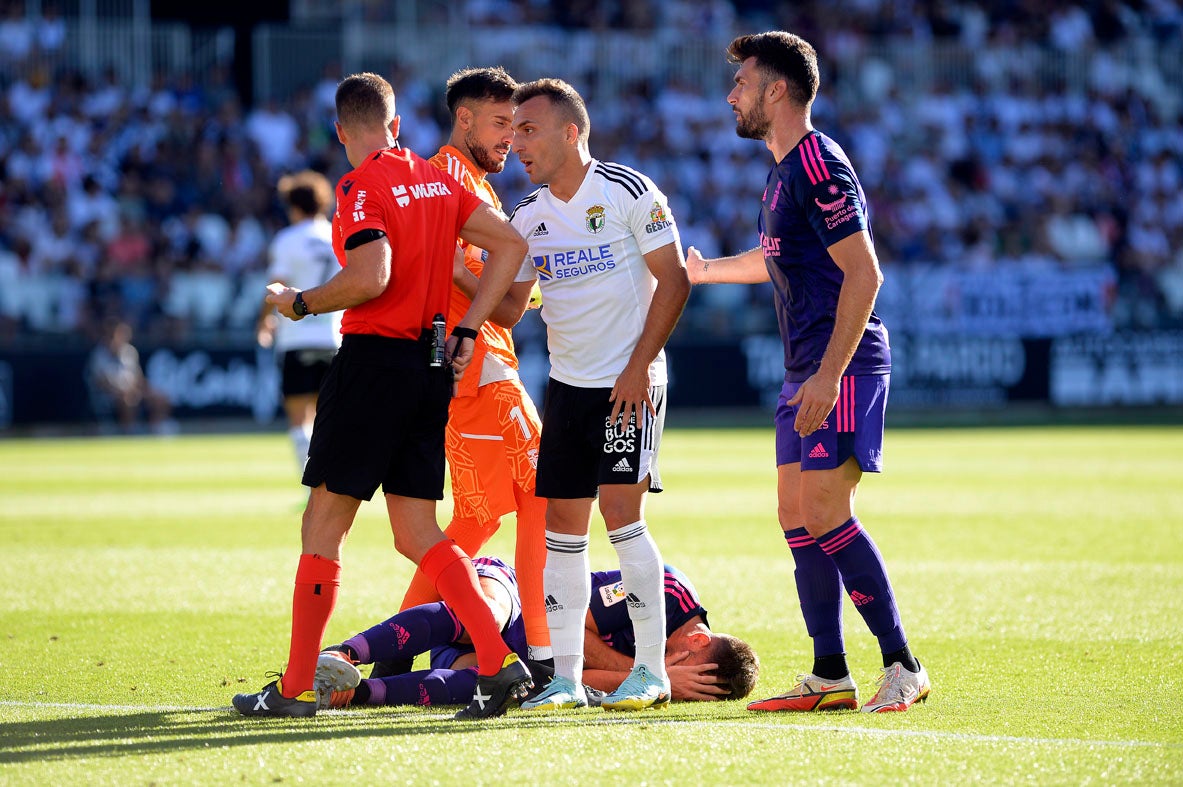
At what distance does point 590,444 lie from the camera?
571 centimetres

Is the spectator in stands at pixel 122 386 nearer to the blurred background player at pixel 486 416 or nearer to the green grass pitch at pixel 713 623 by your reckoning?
the green grass pitch at pixel 713 623

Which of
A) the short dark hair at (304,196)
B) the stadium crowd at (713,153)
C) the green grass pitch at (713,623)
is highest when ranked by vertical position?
the stadium crowd at (713,153)

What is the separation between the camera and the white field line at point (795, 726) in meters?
4.70

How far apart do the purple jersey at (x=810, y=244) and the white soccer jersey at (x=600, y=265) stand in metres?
0.41

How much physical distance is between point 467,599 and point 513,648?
83 centimetres

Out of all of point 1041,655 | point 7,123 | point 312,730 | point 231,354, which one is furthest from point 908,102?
point 312,730

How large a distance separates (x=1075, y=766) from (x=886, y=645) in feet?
3.71

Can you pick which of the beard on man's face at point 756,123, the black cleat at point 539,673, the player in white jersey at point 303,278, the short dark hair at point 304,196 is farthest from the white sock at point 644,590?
the short dark hair at point 304,196

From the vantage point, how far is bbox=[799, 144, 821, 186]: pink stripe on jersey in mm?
5430

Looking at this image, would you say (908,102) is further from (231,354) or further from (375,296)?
(375,296)

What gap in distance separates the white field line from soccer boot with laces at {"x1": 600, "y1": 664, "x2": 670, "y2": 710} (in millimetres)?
168

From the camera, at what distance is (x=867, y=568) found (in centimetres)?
544

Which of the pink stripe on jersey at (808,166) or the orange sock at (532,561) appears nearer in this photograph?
the pink stripe on jersey at (808,166)

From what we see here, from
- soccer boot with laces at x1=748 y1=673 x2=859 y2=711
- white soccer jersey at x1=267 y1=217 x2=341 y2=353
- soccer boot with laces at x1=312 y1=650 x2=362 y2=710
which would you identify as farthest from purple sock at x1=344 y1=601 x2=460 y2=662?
white soccer jersey at x1=267 y1=217 x2=341 y2=353
